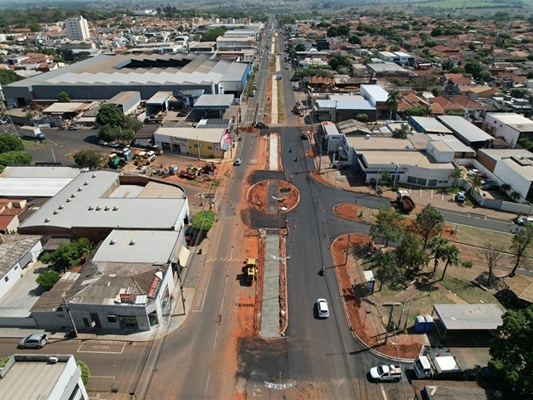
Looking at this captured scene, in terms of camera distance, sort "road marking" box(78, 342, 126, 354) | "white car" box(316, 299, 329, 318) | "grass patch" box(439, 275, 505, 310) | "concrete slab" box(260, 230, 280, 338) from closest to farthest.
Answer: "road marking" box(78, 342, 126, 354)
"concrete slab" box(260, 230, 280, 338)
"white car" box(316, 299, 329, 318)
"grass patch" box(439, 275, 505, 310)

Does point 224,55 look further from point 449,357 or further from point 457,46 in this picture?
point 449,357

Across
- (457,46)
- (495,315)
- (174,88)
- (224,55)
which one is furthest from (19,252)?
(457,46)

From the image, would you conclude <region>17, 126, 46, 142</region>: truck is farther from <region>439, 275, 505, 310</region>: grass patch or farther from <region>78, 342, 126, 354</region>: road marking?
<region>439, 275, 505, 310</region>: grass patch

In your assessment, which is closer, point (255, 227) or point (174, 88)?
point (255, 227)

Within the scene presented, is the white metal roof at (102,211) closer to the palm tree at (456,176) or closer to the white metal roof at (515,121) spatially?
the palm tree at (456,176)

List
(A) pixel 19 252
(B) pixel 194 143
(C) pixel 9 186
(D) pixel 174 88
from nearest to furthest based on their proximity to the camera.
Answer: (A) pixel 19 252 → (C) pixel 9 186 → (B) pixel 194 143 → (D) pixel 174 88

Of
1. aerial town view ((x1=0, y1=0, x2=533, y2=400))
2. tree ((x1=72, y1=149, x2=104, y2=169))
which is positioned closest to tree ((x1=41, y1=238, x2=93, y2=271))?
aerial town view ((x1=0, y1=0, x2=533, y2=400))

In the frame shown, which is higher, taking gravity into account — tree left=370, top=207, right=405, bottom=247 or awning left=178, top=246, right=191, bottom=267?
tree left=370, top=207, right=405, bottom=247

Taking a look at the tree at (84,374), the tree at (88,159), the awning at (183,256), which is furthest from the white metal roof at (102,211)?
the tree at (84,374)
